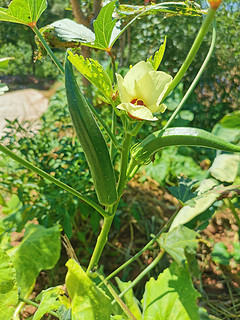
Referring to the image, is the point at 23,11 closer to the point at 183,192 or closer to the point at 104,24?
the point at 104,24

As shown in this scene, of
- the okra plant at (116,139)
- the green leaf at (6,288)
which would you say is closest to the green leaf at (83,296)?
the okra plant at (116,139)

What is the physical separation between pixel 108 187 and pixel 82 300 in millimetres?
350

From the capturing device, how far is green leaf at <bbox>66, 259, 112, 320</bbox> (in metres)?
0.84

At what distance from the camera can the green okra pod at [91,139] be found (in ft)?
1.99

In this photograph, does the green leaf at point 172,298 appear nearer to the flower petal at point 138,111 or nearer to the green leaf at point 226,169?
the green leaf at point 226,169

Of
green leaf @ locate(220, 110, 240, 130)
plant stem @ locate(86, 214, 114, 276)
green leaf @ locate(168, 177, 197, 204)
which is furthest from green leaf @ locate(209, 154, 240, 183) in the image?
plant stem @ locate(86, 214, 114, 276)

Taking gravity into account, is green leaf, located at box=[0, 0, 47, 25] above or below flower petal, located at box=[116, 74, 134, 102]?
above

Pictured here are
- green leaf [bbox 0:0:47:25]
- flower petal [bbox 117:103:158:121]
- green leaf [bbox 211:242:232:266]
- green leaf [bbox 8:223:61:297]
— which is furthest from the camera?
green leaf [bbox 211:242:232:266]

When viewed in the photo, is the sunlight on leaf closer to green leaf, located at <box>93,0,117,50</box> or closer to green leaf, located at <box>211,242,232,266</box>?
green leaf, located at <box>93,0,117,50</box>

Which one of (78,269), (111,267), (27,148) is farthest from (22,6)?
(111,267)

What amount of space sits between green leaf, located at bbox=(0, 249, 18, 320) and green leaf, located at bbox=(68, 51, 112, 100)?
21.5 inches

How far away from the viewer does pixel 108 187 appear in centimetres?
70

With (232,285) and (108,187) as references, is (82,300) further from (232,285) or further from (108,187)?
(232,285)

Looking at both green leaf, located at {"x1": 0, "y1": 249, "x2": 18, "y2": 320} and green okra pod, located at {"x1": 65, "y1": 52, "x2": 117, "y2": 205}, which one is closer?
green okra pod, located at {"x1": 65, "y1": 52, "x2": 117, "y2": 205}
